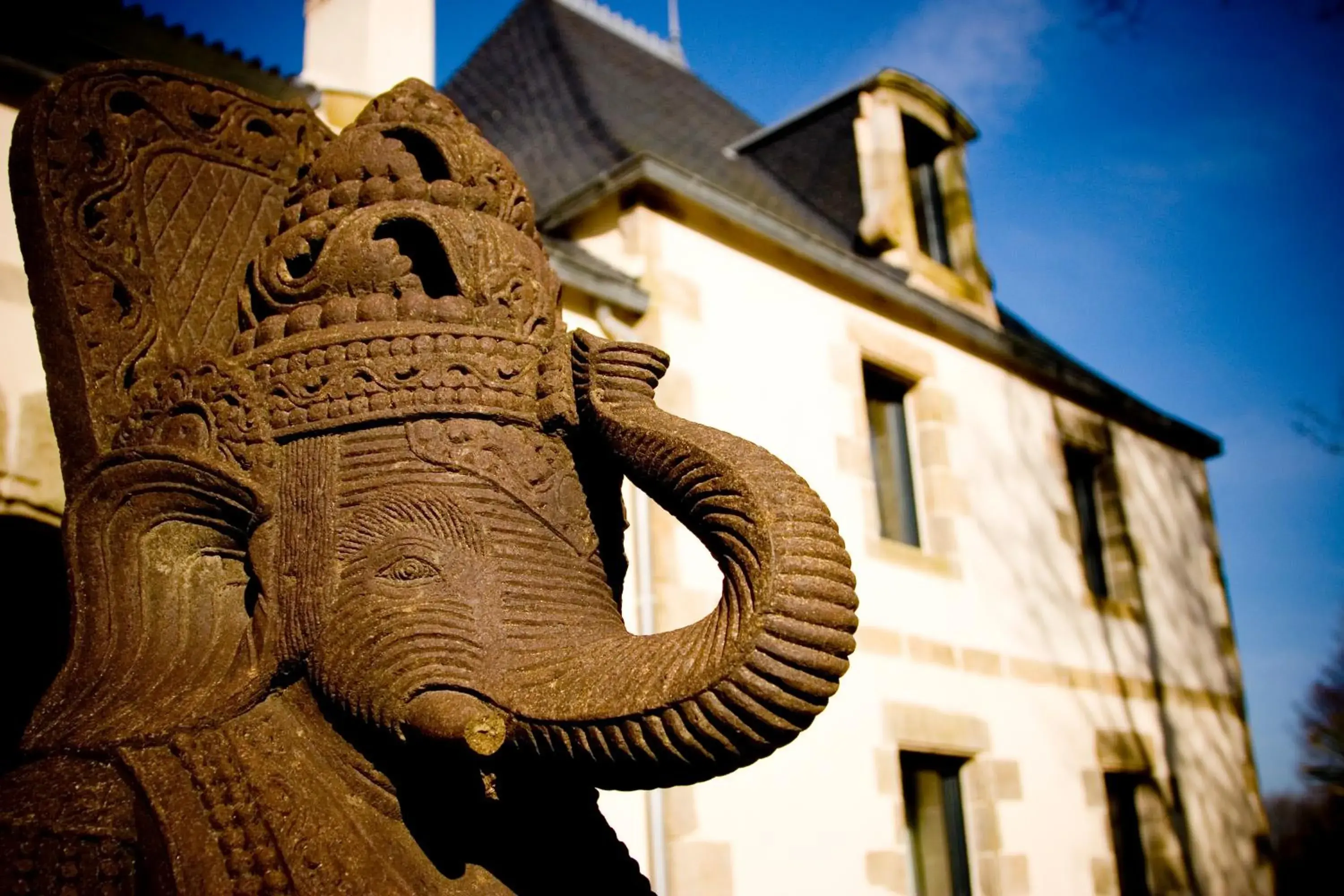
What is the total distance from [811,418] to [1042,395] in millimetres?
2913

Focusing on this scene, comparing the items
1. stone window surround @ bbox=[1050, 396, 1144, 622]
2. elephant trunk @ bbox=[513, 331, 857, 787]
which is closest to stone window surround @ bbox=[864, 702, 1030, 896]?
stone window surround @ bbox=[1050, 396, 1144, 622]

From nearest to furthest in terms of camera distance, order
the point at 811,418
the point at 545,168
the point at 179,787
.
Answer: the point at 179,787 → the point at 811,418 → the point at 545,168

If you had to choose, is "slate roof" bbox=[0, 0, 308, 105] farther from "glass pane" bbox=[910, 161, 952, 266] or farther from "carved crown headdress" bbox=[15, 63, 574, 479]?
"glass pane" bbox=[910, 161, 952, 266]

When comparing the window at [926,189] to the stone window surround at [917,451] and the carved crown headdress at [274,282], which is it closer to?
the stone window surround at [917,451]

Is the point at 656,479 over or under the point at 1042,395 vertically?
under

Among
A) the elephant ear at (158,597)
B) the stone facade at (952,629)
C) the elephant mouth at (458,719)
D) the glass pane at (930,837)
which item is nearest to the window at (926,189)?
the stone facade at (952,629)

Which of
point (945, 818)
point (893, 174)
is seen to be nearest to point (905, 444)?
point (893, 174)

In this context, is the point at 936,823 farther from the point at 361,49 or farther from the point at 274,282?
the point at 274,282

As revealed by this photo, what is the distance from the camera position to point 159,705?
5.72 feet

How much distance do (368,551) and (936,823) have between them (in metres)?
5.25

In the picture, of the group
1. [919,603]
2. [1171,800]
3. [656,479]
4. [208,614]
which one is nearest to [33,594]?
[208,614]

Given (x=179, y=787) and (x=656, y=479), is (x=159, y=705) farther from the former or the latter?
(x=656, y=479)

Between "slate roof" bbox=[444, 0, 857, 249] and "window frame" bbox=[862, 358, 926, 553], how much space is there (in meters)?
1.07

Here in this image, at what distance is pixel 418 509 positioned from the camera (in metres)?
1.74
